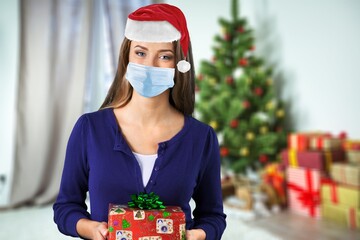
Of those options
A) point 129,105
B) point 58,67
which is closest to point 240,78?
point 58,67

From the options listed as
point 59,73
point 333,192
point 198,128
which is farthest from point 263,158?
point 198,128

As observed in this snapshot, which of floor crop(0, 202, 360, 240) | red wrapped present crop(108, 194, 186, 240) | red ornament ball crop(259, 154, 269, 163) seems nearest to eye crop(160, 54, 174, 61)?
red wrapped present crop(108, 194, 186, 240)

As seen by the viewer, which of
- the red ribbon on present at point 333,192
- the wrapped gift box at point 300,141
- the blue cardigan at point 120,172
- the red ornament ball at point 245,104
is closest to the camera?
the blue cardigan at point 120,172

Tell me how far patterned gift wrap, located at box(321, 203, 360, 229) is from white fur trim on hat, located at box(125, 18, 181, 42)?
1818mm

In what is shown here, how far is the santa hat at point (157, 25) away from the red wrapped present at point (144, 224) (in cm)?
30

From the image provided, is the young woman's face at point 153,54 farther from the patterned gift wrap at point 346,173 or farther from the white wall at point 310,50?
the patterned gift wrap at point 346,173

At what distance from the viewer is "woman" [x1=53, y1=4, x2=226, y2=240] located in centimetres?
66

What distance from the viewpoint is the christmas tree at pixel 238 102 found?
2557 mm

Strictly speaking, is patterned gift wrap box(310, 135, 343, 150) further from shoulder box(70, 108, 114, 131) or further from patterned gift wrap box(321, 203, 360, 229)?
shoulder box(70, 108, 114, 131)

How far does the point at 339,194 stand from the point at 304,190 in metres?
0.26

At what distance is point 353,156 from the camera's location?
2.20 m

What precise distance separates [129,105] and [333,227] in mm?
1775

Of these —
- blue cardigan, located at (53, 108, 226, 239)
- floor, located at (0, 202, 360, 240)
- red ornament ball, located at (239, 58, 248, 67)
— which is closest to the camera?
blue cardigan, located at (53, 108, 226, 239)

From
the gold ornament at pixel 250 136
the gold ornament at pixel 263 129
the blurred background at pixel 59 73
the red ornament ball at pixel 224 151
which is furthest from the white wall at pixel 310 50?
the red ornament ball at pixel 224 151
